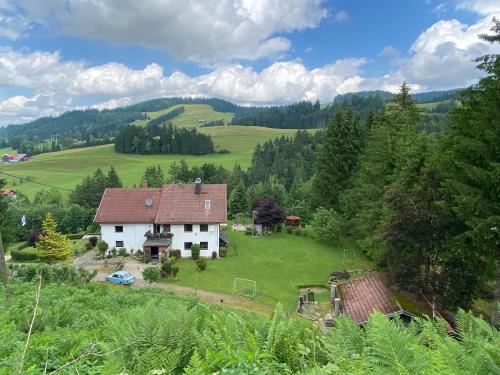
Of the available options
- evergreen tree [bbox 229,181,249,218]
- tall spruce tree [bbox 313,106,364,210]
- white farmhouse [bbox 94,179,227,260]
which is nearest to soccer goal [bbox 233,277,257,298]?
white farmhouse [bbox 94,179,227,260]

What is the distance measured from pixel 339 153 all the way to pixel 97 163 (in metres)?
94.9

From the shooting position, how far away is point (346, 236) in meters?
37.1

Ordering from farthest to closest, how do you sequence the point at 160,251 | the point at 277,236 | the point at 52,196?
the point at 52,196 < the point at 277,236 < the point at 160,251

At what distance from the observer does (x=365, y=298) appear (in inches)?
784

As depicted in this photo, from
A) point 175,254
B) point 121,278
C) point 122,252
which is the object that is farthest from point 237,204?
point 121,278

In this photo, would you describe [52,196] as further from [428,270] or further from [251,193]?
[428,270]

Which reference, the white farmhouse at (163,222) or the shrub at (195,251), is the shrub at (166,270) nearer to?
the white farmhouse at (163,222)

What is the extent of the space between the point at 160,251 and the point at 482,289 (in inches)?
959

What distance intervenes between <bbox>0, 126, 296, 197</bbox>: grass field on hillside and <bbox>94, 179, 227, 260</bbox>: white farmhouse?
54.8 metres

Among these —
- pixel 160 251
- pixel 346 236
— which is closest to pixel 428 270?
pixel 346 236

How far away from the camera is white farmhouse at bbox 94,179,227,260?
1331 inches

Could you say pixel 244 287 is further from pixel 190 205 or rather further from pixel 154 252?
pixel 190 205

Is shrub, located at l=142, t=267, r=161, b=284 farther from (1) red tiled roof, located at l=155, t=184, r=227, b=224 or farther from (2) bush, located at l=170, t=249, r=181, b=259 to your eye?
(1) red tiled roof, located at l=155, t=184, r=227, b=224

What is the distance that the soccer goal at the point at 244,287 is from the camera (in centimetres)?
2390
